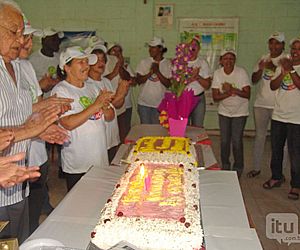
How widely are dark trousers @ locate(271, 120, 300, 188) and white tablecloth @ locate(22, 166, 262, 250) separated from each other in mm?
1800

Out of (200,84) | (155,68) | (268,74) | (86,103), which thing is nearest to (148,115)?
(155,68)

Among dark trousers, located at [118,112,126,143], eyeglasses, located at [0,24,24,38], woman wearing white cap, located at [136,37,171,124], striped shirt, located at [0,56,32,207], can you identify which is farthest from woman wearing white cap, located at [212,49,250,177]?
eyeglasses, located at [0,24,24,38]

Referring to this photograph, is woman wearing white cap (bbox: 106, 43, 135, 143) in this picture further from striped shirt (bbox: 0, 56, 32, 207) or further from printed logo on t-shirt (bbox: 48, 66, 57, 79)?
striped shirt (bbox: 0, 56, 32, 207)

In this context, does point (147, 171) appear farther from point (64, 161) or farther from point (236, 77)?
point (236, 77)

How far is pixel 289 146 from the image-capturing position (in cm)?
430

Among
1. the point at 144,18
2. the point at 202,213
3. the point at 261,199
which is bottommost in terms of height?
the point at 261,199

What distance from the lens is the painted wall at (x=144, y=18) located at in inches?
257

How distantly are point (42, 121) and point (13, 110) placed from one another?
198 mm

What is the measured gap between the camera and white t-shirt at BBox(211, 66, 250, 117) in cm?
461

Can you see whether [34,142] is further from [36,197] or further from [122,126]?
[122,126]

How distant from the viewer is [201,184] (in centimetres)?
249

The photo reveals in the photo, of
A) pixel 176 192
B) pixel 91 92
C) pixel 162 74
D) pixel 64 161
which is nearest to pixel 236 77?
pixel 162 74

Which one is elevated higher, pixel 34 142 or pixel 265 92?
pixel 265 92

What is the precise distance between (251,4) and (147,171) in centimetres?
495
